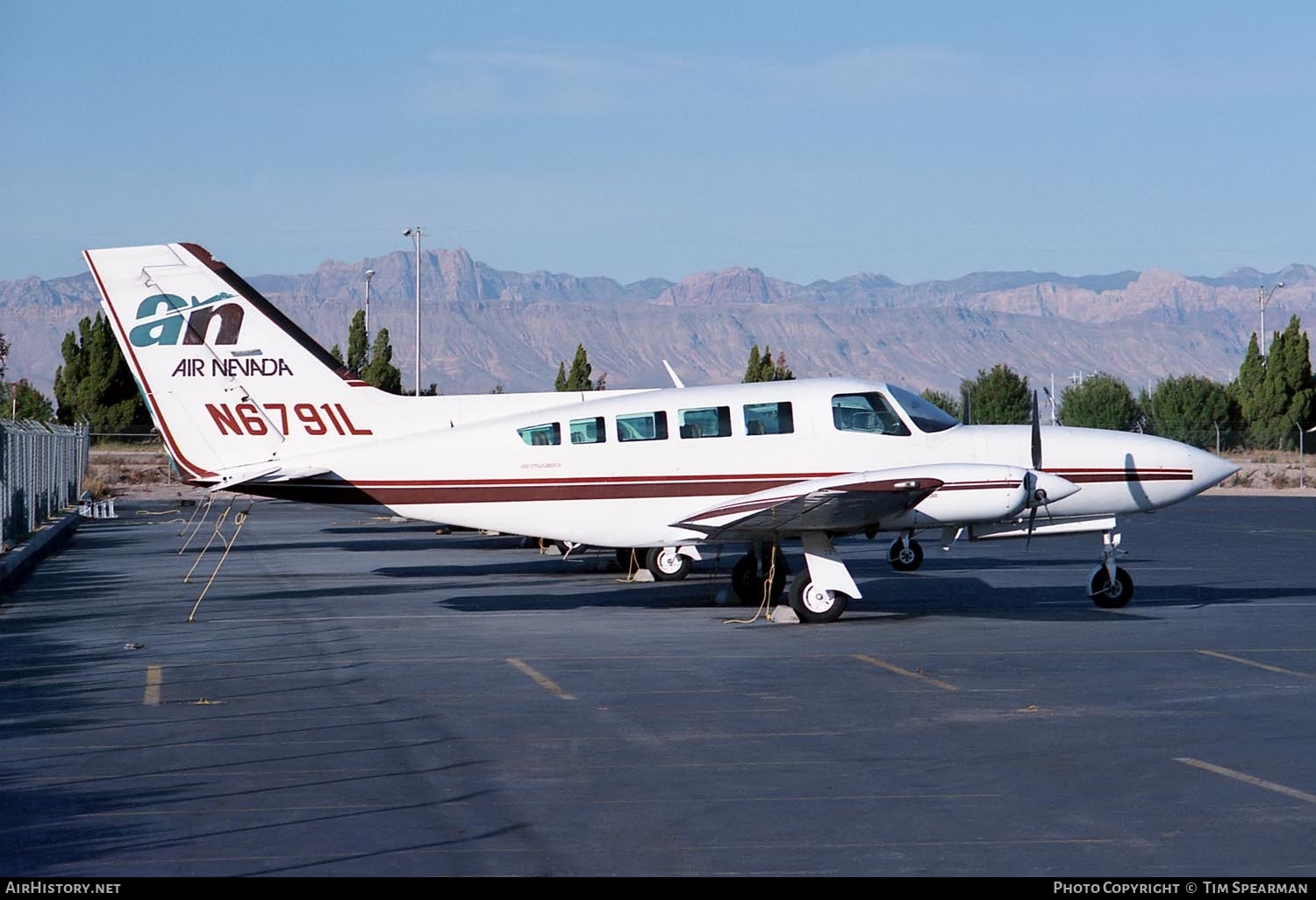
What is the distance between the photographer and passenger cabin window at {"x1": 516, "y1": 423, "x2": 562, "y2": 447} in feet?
67.4

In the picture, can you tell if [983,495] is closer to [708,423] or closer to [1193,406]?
[708,423]

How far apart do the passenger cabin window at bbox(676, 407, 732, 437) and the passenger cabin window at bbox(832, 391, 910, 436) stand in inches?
54.4

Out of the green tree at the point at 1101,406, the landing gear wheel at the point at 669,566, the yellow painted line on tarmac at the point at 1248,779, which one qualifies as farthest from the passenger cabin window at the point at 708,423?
the green tree at the point at 1101,406

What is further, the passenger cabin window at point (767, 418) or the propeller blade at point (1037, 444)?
the passenger cabin window at point (767, 418)

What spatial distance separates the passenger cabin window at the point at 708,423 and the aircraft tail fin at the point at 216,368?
4498mm

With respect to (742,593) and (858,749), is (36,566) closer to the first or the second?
(742,593)

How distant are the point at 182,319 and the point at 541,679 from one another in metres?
10.4

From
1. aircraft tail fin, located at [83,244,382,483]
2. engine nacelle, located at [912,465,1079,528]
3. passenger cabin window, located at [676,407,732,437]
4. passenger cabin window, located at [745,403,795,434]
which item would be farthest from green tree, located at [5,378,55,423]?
engine nacelle, located at [912,465,1079,528]

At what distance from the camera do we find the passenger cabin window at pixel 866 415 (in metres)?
20.4

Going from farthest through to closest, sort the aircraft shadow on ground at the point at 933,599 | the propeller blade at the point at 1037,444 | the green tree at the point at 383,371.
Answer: the green tree at the point at 383,371 < the aircraft shadow on ground at the point at 933,599 < the propeller blade at the point at 1037,444

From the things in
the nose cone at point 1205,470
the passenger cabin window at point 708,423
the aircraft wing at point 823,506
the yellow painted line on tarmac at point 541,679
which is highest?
the passenger cabin window at point 708,423

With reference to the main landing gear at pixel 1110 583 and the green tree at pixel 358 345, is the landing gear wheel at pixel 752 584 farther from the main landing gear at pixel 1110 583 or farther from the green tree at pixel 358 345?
the green tree at pixel 358 345

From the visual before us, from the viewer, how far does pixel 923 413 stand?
2067cm

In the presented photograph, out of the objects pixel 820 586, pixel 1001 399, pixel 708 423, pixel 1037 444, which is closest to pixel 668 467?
pixel 708 423
